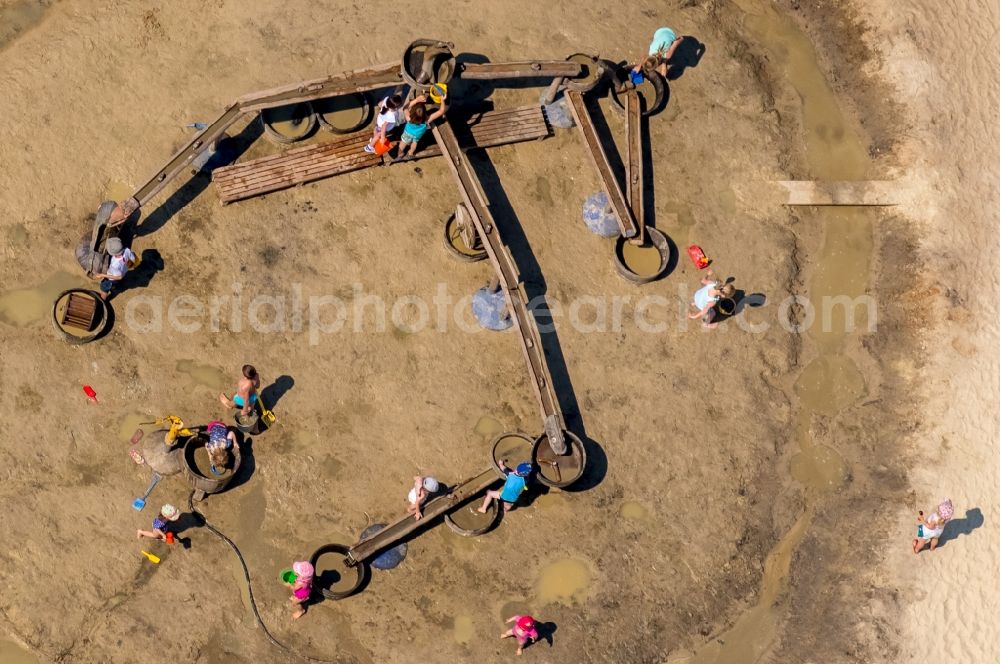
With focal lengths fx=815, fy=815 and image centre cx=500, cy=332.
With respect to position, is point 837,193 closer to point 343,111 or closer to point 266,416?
point 343,111

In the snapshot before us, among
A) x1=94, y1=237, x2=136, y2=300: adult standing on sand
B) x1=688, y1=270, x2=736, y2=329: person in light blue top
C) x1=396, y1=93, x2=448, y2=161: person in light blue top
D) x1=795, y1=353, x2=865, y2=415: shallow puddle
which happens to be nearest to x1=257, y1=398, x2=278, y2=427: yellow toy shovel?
x1=94, y1=237, x2=136, y2=300: adult standing on sand

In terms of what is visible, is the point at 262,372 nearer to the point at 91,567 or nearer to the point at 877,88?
the point at 91,567

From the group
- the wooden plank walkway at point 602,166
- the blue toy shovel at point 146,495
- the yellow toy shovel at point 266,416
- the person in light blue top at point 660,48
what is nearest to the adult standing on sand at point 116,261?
the yellow toy shovel at point 266,416

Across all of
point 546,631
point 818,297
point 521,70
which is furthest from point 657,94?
Answer: point 546,631

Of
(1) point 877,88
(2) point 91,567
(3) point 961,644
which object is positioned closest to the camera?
(2) point 91,567

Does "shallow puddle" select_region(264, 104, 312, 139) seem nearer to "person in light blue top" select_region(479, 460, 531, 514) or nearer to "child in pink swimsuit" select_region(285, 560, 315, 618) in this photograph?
"person in light blue top" select_region(479, 460, 531, 514)

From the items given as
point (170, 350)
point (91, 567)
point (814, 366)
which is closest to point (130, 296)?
point (170, 350)

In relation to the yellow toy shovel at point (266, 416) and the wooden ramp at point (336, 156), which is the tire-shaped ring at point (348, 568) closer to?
the yellow toy shovel at point (266, 416)
